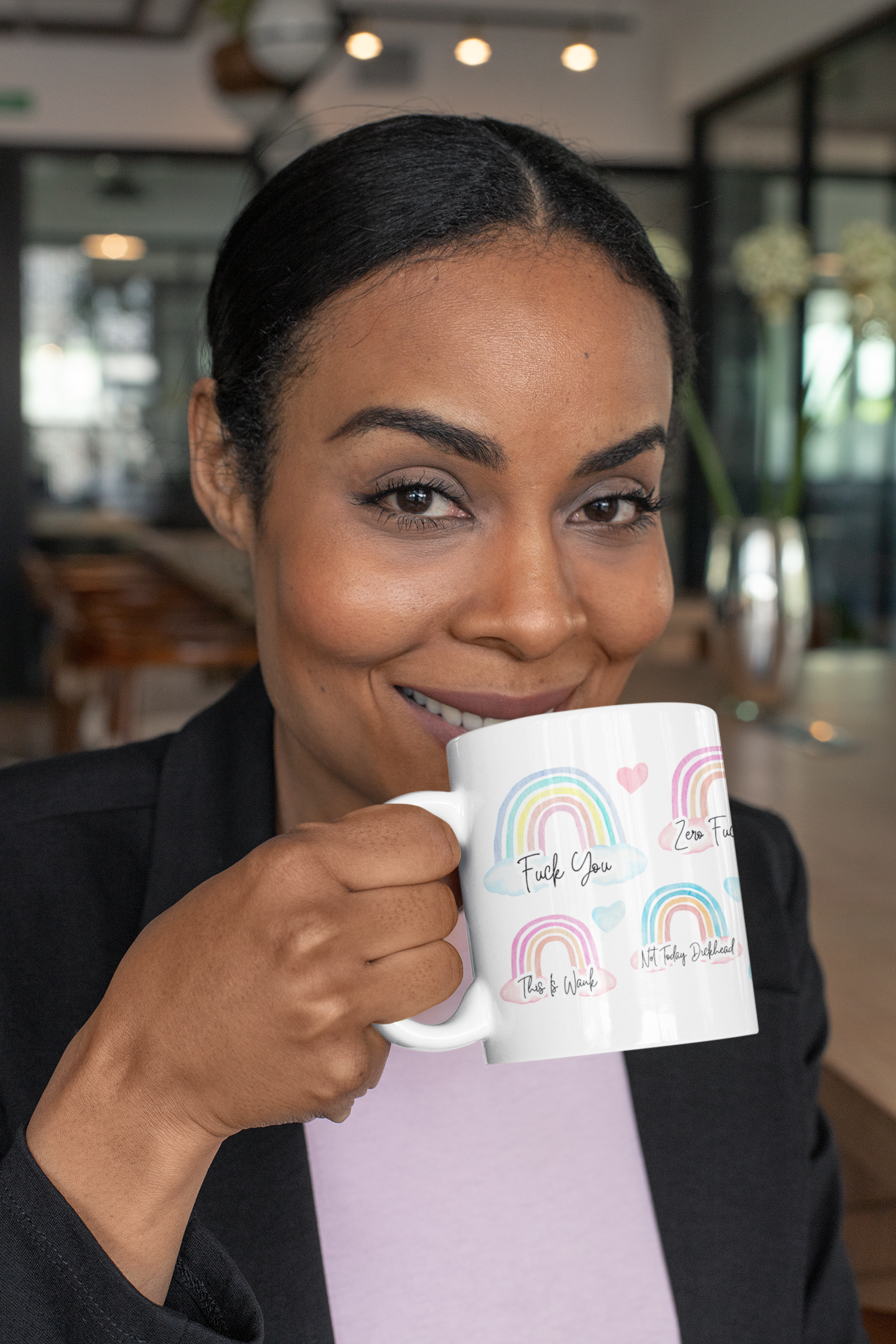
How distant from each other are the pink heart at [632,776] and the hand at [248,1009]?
91 mm

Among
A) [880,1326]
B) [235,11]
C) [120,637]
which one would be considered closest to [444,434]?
[880,1326]

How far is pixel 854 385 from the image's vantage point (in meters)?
5.69

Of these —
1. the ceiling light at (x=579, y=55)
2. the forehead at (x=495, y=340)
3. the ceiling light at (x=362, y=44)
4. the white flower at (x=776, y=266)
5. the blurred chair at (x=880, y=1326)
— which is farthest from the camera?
the ceiling light at (x=579, y=55)

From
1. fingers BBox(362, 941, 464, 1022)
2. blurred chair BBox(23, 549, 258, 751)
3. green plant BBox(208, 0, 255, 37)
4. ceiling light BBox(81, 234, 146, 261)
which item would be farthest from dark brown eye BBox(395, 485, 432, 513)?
ceiling light BBox(81, 234, 146, 261)

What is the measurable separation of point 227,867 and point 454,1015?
13.4 inches

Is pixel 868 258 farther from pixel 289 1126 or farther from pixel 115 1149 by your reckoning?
pixel 115 1149

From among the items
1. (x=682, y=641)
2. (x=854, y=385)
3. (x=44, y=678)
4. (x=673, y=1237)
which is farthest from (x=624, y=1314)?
(x=44, y=678)

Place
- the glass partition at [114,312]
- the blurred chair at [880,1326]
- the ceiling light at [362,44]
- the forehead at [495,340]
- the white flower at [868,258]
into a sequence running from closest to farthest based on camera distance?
1. the forehead at [495,340]
2. the blurred chair at [880,1326]
3. the white flower at [868,258]
4. the ceiling light at [362,44]
5. the glass partition at [114,312]

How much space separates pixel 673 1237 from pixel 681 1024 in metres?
0.36

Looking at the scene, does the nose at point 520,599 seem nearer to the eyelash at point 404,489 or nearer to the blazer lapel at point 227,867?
A: the eyelash at point 404,489

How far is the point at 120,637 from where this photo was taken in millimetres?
3711

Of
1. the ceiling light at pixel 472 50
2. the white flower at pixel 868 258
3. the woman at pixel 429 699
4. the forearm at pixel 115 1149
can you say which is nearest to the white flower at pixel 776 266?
the white flower at pixel 868 258

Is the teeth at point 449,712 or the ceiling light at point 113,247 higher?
the ceiling light at point 113,247

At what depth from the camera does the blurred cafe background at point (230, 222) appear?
14.2 feet
